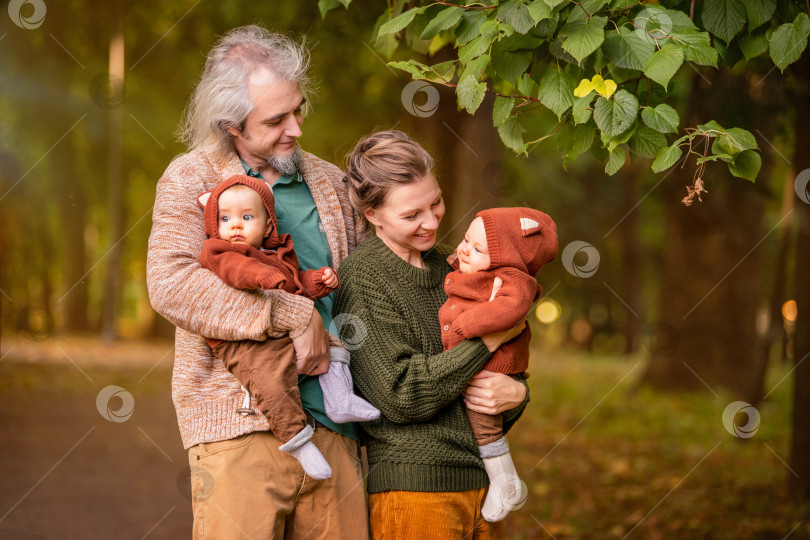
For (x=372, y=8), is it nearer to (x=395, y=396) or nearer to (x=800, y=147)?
(x=800, y=147)

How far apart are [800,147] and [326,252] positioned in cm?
455

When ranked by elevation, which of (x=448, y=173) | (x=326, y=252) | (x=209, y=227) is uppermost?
(x=209, y=227)

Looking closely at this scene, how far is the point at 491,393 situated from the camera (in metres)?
2.73

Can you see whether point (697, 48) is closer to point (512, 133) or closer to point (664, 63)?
point (664, 63)

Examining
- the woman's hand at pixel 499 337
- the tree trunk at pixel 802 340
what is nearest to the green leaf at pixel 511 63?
the woman's hand at pixel 499 337

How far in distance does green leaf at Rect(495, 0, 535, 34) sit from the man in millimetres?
738

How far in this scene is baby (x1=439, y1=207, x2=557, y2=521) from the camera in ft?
8.64

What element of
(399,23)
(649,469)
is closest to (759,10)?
(399,23)

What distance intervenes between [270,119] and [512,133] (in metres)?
0.88

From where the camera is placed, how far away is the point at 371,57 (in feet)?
32.3

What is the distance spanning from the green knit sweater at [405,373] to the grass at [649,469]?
3.40 meters

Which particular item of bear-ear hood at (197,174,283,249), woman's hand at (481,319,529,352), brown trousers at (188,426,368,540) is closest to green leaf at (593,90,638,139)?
woman's hand at (481,319,529,352)

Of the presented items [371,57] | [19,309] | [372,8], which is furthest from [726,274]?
[19,309]

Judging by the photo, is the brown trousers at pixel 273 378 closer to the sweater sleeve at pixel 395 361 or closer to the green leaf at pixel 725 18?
the sweater sleeve at pixel 395 361
